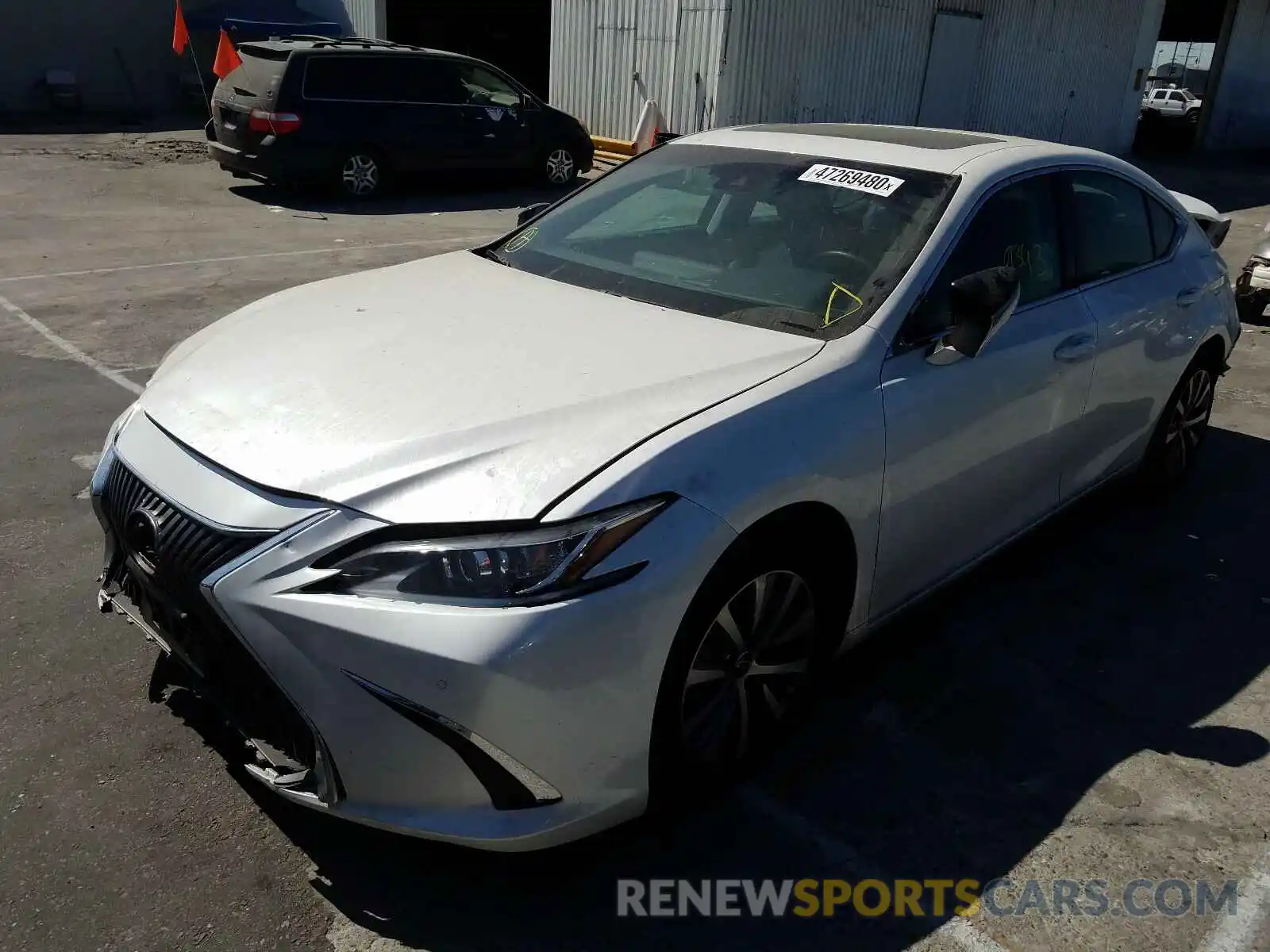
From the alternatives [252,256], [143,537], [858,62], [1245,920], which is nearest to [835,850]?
[1245,920]

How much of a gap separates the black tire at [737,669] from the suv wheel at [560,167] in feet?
41.3

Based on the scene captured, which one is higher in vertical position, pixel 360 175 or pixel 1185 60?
pixel 1185 60

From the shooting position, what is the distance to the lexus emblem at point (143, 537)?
2.63 m

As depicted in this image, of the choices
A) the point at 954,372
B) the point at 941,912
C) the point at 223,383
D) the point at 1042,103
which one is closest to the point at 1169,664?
the point at 954,372

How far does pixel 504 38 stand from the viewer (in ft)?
82.6

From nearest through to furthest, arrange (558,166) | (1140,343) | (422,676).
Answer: (422,676) → (1140,343) → (558,166)

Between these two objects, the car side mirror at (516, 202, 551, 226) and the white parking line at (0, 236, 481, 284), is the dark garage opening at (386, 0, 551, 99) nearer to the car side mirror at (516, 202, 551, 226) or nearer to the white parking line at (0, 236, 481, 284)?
the white parking line at (0, 236, 481, 284)

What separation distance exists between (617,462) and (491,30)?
24.9m

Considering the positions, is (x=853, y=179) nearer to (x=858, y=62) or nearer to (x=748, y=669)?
(x=748, y=669)

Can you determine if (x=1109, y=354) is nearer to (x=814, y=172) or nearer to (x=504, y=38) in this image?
(x=814, y=172)

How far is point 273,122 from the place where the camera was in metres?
12.5

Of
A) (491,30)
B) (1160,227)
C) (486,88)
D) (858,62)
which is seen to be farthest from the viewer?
(491,30)

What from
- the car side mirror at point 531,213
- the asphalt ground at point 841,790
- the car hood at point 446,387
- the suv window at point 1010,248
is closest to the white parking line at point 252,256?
the asphalt ground at point 841,790

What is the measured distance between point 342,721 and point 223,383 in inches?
44.0
